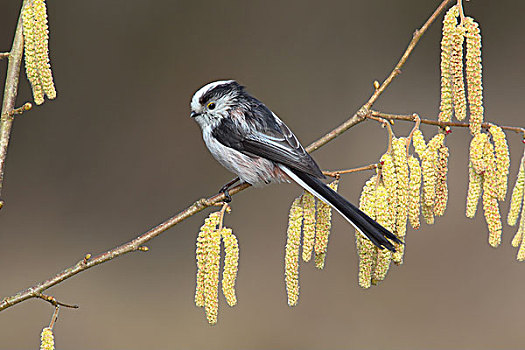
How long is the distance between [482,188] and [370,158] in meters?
3.08

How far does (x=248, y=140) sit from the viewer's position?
6.61 ft

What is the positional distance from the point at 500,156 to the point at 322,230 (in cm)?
43

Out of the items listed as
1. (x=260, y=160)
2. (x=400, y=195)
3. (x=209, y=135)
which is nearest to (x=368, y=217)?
(x=400, y=195)

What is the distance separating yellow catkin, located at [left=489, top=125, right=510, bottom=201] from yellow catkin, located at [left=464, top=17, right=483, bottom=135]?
0.18 feet

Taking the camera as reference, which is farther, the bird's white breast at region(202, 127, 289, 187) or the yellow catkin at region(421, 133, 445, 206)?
the bird's white breast at region(202, 127, 289, 187)

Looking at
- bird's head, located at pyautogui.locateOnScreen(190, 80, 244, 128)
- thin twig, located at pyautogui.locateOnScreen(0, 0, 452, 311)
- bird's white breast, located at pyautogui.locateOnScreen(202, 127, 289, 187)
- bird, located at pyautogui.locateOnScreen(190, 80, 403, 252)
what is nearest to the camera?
thin twig, located at pyautogui.locateOnScreen(0, 0, 452, 311)

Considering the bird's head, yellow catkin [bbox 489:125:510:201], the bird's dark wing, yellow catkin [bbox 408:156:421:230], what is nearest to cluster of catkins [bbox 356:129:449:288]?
yellow catkin [bbox 408:156:421:230]

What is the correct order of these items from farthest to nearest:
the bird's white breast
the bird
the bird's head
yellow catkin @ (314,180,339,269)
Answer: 1. the bird's head
2. the bird's white breast
3. the bird
4. yellow catkin @ (314,180,339,269)

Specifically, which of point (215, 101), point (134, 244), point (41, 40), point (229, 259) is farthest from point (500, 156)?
point (215, 101)

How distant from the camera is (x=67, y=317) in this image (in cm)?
386

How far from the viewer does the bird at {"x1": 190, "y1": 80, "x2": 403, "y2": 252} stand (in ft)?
6.00

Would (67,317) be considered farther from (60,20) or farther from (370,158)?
(370,158)

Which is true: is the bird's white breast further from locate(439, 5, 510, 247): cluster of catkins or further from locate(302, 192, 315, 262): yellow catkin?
locate(439, 5, 510, 247): cluster of catkins

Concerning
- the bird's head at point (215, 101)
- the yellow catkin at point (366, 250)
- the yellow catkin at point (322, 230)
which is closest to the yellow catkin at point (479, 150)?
the yellow catkin at point (366, 250)
